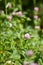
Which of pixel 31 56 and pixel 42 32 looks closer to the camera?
pixel 31 56

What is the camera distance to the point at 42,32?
2676 mm

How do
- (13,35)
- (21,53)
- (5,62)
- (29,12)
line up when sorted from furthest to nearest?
(29,12) < (13,35) < (21,53) < (5,62)

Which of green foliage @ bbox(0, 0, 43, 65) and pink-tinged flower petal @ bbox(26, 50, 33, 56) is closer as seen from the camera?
green foliage @ bbox(0, 0, 43, 65)

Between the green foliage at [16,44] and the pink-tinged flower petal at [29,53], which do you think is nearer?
the green foliage at [16,44]

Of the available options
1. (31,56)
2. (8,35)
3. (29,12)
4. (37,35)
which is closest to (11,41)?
(8,35)

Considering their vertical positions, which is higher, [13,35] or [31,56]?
[13,35]

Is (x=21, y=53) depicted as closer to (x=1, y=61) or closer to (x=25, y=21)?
(x=1, y=61)

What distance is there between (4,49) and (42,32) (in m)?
0.73

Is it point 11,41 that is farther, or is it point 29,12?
point 29,12

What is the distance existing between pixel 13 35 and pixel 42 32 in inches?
20.1

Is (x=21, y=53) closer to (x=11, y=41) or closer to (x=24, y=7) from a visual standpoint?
(x=11, y=41)

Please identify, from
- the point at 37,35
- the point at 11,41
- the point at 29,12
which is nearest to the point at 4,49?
the point at 11,41

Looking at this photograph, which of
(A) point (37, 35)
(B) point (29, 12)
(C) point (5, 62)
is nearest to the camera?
(C) point (5, 62)

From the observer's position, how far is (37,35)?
258cm
